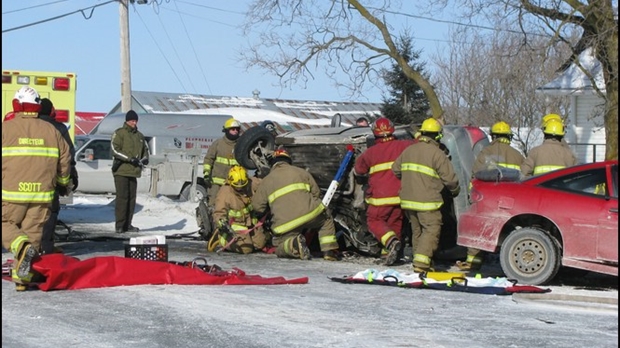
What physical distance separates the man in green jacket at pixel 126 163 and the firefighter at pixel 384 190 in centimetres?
483

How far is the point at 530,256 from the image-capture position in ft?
33.7

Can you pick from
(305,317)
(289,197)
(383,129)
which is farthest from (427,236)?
(305,317)

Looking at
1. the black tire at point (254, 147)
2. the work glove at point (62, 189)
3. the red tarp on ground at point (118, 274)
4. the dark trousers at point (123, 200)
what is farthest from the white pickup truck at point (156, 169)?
the red tarp on ground at point (118, 274)

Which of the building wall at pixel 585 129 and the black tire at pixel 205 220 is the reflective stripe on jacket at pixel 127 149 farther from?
the building wall at pixel 585 129

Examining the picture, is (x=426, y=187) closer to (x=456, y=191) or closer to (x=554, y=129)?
(x=456, y=191)

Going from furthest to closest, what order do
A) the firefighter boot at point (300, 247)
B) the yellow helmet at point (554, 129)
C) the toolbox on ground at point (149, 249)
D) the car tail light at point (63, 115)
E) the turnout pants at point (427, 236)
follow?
1. the car tail light at point (63, 115)
2. the firefighter boot at point (300, 247)
3. the yellow helmet at point (554, 129)
4. the turnout pants at point (427, 236)
5. the toolbox on ground at point (149, 249)

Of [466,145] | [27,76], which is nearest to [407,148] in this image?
[466,145]

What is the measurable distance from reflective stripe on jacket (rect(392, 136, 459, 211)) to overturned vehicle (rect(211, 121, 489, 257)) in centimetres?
95

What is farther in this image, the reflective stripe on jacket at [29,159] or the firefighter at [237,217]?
Result: the firefighter at [237,217]

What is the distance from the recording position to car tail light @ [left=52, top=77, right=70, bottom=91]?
51.5 ft

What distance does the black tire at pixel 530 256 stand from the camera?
10094mm

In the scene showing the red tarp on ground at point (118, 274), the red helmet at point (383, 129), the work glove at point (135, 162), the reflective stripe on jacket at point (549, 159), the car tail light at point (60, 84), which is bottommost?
the red tarp on ground at point (118, 274)

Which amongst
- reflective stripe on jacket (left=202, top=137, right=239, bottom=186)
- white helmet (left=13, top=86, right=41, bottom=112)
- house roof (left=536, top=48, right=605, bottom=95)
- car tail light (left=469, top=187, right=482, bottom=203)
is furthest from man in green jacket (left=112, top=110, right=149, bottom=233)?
house roof (left=536, top=48, right=605, bottom=95)

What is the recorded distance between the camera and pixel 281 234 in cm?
1231
